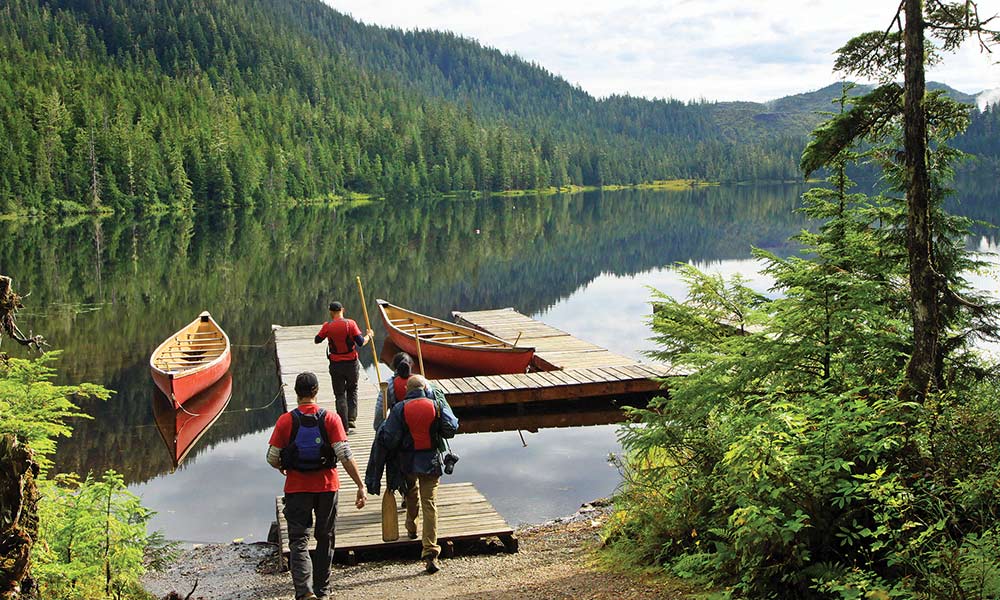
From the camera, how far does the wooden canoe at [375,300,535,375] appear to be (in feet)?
64.4

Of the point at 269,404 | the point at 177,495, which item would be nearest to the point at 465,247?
the point at 269,404

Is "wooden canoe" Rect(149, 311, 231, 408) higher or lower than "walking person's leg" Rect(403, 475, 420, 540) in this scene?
lower

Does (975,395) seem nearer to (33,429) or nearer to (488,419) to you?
(33,429)

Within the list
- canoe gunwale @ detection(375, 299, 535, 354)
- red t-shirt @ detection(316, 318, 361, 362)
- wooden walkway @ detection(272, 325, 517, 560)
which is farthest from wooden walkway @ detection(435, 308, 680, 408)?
wooden walkway @ detection(272, 325, 517, 560)

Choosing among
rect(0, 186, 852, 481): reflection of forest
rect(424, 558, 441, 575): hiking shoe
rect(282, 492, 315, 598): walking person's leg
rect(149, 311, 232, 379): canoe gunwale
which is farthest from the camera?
rect(0, 186, 852, 481): reflection of forest

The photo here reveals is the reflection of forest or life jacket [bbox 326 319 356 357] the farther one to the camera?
the reflection of forest

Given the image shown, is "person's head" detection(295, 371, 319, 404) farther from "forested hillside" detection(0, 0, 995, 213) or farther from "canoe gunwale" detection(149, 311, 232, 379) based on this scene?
"forested hillside" detection(0, 0, 995, 213)

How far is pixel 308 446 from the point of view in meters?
6.86

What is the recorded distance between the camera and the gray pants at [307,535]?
7065 mm

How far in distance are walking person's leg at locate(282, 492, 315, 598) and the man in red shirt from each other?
19.9 feet

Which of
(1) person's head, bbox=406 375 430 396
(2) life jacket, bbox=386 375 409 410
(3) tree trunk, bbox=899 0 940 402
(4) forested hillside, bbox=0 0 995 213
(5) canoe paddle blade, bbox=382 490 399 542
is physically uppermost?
(4) forested hillside, bbox=0 0 995 213

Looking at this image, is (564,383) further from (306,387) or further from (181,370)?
(306,387)

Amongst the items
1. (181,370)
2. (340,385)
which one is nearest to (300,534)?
(340,385)

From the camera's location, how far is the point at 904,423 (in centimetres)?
543
